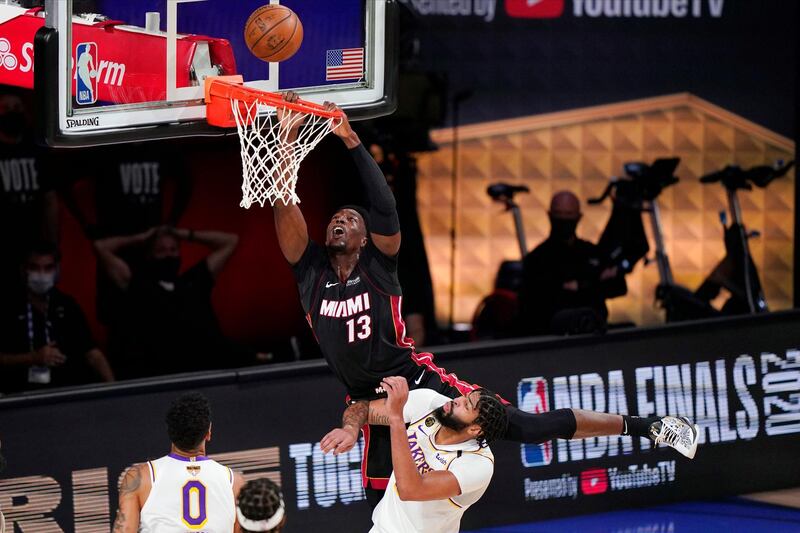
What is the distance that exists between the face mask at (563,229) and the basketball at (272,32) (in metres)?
4.15

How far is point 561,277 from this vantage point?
9.88 meters

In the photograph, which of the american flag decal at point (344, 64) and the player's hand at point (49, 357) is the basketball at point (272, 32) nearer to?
the american flag decal at point (344, 64)

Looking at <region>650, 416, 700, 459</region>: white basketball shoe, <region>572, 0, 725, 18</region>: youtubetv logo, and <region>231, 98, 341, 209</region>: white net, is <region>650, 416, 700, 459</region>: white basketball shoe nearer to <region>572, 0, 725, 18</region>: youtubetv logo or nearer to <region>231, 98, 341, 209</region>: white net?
<region>231, 98, 341, 209</region>: white net

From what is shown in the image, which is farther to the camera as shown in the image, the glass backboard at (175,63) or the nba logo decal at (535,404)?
the nba logo decal at (535,404)

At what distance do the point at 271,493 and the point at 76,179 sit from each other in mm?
7512

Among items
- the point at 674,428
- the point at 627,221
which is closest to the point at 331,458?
the point at 674,428

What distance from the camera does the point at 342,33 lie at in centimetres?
664

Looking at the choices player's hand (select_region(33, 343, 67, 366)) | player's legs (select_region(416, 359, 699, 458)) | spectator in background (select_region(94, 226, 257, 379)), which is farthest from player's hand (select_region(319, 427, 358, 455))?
spectator in background (select_region(94, 226, 257, 379))

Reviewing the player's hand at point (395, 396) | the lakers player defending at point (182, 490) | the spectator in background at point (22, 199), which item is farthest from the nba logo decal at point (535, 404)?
the spectator in background at point (22, 199)

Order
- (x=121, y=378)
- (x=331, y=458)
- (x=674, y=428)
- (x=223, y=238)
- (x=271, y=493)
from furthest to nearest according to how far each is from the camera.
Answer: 1. (x=223, y=238)
2. (x=121, y=378)
3. (x=331, y=458)
4. (x=674, y=428)
5. (x=271, y=493)

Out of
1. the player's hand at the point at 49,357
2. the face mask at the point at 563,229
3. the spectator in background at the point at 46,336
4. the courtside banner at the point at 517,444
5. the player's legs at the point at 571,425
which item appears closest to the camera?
the player's legs at the point at 571,425

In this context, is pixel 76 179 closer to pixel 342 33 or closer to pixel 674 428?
pixel 342 33

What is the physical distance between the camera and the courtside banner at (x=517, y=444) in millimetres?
7344

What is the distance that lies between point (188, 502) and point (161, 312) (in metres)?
4.21
